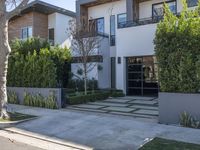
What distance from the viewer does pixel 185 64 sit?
951 cm

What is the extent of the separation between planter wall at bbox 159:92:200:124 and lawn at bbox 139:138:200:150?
2101mm

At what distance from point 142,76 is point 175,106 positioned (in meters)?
8.45

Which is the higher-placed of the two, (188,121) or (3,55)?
(3,55)

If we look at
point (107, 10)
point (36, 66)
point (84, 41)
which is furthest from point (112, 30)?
point (36, 66)

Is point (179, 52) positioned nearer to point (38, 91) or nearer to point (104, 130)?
point (104, 130)

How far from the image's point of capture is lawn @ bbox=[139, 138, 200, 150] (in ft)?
23.3

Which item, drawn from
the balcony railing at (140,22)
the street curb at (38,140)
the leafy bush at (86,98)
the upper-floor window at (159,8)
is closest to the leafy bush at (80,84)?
the leafy bush at (86,98)

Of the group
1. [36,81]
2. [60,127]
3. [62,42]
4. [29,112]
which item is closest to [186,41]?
[60,127]

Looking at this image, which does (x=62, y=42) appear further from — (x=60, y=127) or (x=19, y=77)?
(x=60, y=127)

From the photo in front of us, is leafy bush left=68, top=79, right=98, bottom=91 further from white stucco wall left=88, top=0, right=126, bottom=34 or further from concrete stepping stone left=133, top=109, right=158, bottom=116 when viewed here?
concrete stepping stone left=133, top=109, right=158, bottom=116

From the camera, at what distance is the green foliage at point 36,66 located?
48.2 feet

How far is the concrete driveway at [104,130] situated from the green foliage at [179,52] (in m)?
1.62

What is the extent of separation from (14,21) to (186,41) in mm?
22805

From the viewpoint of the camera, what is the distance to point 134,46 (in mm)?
17828
